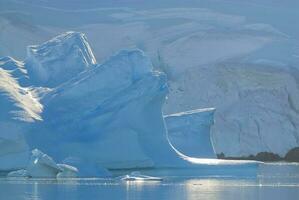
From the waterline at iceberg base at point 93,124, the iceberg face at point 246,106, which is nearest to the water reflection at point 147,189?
the waterline at iceberg base at point 93,124

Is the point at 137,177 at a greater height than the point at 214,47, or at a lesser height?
lesser

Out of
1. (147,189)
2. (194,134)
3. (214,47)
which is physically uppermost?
(214,47)

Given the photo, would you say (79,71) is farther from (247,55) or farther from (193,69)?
(247,55)

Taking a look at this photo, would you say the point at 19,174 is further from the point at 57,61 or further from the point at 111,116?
the point at 57,61

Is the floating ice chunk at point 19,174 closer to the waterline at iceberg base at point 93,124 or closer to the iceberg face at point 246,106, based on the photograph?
the waterline at iceberg base at point 93,124

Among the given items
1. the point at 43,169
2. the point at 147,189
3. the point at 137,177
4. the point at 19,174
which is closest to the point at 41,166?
the point at 43,169

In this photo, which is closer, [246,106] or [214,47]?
[246,106]
